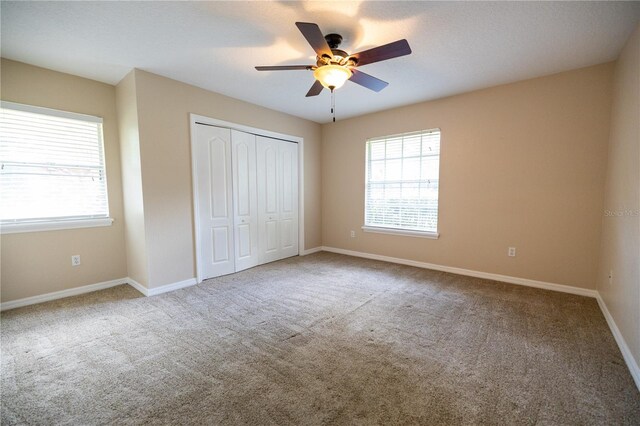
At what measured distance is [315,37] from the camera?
1939mm

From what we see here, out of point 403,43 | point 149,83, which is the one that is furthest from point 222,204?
point 403,43

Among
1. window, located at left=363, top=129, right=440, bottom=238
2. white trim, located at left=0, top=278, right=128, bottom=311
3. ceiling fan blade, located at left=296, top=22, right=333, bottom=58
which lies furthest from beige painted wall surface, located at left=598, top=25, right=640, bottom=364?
white trim, located at left=0, top=278, right=128, bottom=311

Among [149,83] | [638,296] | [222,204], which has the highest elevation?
[149,83]

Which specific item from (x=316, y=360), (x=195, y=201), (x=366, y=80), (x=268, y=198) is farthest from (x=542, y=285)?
(x=195, y=201)

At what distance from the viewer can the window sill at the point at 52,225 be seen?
2889mm

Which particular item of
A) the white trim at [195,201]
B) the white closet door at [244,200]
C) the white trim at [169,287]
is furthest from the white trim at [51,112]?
the white trim at [169,287]

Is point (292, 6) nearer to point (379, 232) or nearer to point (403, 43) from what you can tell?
point (403, 43)

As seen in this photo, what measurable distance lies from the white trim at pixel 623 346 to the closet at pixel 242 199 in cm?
423

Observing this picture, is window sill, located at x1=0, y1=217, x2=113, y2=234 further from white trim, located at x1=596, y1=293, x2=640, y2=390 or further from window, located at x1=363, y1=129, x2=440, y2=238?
white trim, located at x1=596, y1=293, x2=640, y2=390

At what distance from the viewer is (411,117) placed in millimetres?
4371

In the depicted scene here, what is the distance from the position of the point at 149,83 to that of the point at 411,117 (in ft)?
12.3

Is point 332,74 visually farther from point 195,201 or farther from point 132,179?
point 132,179

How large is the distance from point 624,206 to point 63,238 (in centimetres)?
589

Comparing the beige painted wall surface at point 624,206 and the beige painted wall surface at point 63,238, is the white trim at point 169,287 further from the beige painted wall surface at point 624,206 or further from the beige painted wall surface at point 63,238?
the beige painted wall surface at point 624,206
